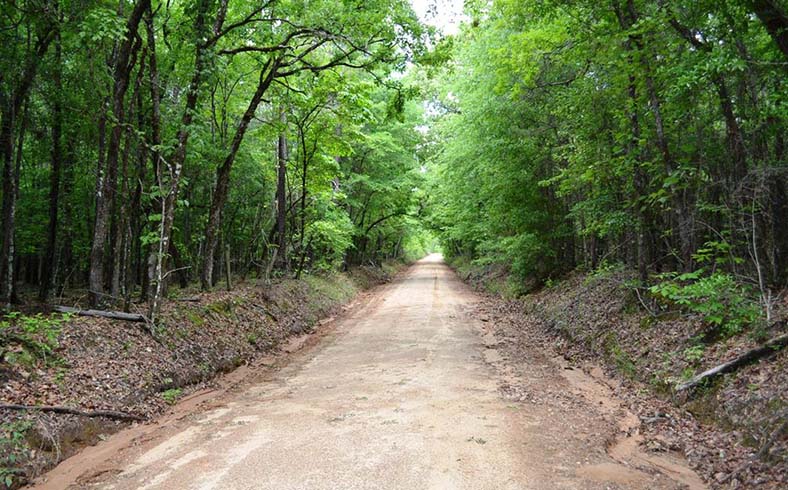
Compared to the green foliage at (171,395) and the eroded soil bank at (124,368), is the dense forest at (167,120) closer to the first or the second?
the eroded soil bank at (124,368)

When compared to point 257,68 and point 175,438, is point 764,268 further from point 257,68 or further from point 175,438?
point 257,68

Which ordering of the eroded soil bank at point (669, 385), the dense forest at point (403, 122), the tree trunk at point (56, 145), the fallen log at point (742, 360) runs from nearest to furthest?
the eroded soil bank at point (669, 385) < the fallen log at point (742, 360) < the dense forest at point (403, 122) < the tree trunk at point (56, 145)

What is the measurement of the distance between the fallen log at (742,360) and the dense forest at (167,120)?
808 cm

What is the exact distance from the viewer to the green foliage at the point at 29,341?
18.9 feet

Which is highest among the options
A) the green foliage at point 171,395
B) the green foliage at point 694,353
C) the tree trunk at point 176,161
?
the tree trunk at point 176,161

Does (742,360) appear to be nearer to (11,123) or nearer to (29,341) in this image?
(29,341)

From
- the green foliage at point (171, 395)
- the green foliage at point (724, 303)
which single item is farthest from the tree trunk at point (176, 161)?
the green foliage at point (724, 303)

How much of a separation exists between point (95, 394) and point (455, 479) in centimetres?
468

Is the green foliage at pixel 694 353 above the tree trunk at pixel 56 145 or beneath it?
beneath

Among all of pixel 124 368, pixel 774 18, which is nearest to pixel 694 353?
pixel 774 18

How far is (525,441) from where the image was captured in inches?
199

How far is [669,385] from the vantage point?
6.52 m

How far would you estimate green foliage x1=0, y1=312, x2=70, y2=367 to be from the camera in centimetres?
575

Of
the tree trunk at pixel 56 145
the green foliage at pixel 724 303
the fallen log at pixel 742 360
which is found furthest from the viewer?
the tree trunk at pixel 56 145
